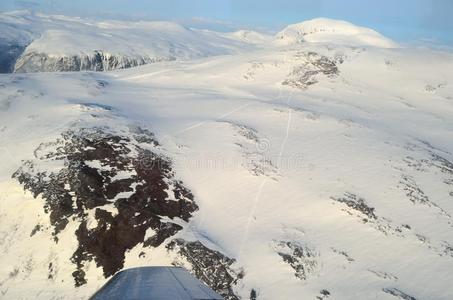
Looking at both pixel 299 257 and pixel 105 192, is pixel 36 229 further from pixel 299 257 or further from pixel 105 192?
pixel 299 257

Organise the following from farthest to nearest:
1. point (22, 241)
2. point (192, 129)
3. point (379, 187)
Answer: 1. point (192, 129)
2. point (379, 187)
3. point (22, 241)

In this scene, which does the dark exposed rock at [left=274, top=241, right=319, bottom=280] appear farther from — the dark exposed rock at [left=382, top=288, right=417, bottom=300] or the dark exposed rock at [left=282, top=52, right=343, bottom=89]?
the dark exposed rock at [left=282, top=52, right=343, bottom=89]

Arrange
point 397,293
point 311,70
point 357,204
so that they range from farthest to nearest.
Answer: point 311,70 < point 357,204 < point 397,293

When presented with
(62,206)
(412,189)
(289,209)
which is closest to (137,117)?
(62,206)

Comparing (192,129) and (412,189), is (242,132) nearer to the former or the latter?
(192,129)

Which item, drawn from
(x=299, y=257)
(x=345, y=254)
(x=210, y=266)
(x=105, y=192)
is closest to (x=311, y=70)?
(x=345, y=254)

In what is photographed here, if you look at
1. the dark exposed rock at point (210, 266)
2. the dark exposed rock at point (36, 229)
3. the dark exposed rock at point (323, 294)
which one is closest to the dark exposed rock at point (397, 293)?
the dark exposed rock at point (323, 294)

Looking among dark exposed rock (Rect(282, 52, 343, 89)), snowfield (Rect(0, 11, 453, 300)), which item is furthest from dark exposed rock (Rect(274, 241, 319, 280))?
dark exposed rock (Rect(282, 52, 343, 89))
